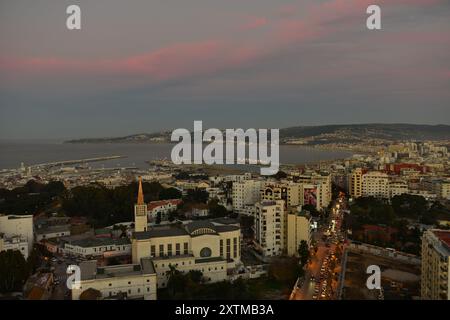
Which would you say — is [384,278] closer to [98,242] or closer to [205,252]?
[205,252]

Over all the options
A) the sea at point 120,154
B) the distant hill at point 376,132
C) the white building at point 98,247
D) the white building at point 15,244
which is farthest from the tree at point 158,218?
the distant hill at point 376,132

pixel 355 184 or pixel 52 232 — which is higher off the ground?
pixel 355 184

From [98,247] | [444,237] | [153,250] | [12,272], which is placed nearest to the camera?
[444,237]

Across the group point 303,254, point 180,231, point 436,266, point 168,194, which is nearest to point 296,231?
point 303,254

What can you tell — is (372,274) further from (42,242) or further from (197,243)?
(42,242)

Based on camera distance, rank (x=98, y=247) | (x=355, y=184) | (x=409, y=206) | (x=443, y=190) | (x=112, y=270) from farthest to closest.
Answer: (x=355, y=184)
(x=443, y=190)
(x=409, y=206)
(x=98, y=247)
(x=112, y=270)

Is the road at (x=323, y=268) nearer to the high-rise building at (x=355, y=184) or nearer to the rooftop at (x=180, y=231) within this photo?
the rooftop at (x=180, y=231)

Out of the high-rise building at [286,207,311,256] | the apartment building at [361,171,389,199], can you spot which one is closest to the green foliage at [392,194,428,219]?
the apartment building at [361,171,389,199]
